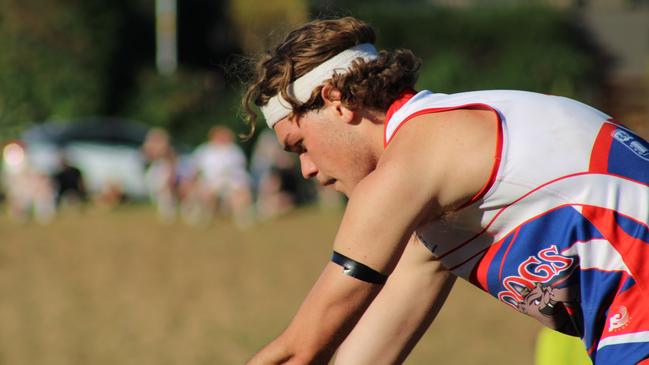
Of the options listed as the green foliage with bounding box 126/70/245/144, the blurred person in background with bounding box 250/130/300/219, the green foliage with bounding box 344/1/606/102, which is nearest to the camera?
the blurred person in background with bounding box 250/130/300/219

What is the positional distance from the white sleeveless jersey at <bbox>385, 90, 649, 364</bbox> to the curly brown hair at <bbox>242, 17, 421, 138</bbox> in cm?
10

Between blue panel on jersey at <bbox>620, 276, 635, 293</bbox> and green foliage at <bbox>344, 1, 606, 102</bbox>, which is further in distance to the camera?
green foliage at <bbox>344, 1, 606, 102</bbox>

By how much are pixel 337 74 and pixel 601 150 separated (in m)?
0.73

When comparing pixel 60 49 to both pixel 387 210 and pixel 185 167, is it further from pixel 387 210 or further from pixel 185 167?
pixel 387 210

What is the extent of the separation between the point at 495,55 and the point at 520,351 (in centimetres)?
1822

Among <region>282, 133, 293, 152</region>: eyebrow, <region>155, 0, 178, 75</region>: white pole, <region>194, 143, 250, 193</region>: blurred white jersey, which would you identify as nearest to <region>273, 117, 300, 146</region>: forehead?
<region>282, 133, 293, 152</region>: eyebrow

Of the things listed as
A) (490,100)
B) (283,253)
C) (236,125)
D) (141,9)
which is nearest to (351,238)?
(490,100)

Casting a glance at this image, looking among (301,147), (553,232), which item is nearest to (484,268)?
(553,232)

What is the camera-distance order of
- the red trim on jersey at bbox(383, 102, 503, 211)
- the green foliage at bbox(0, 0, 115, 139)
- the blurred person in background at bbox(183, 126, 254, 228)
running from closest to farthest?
the red trim on jersey at bbox(383, 102, 503, 211) < the blurred person in background at bbox(183, 126, 254, 228) < the green foliage at bbox(0, 0, 115, 139)

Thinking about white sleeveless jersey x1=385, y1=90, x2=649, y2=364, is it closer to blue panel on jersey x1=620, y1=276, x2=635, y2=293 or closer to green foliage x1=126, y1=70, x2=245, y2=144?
blue panel on jersey x1=620, y1=276, x2=635, y2=293

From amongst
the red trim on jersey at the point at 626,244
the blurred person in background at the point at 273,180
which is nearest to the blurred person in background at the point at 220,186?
the blurred person in background at the point at 273,180

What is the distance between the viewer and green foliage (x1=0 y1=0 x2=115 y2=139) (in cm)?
2475

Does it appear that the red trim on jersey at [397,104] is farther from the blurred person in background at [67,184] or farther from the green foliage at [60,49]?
the green foliage at [60,49]

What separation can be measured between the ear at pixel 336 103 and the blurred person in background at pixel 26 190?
597 inches
